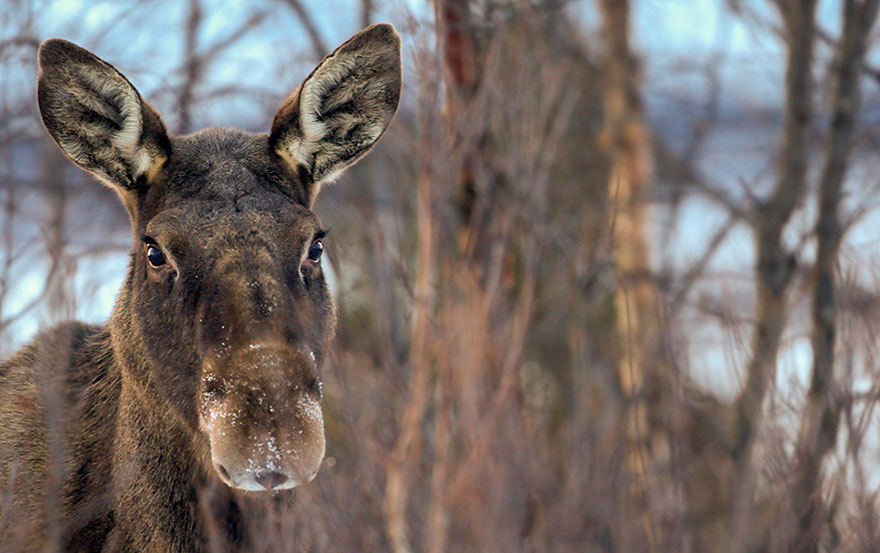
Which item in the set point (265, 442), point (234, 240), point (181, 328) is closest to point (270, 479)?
point (265, 442)

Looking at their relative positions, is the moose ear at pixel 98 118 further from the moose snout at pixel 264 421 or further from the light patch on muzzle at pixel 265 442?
the light patch on muzzle at pixel 265 442

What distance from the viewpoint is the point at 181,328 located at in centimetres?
360

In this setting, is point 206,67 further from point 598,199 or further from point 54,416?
point 598,199

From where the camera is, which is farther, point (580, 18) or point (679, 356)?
point (580, 18)

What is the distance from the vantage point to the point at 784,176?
7.91 m

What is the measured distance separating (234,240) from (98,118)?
2.77ft

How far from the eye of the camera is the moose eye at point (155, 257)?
12.1 ft

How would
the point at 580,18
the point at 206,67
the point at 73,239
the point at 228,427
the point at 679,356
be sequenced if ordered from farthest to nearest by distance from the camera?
1. the point at 580,18
2. the point at 206,67
3. the point at 73,239
4. the point at 679,356
5. the point at 228,427

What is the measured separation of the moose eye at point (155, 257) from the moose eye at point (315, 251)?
0.51 m

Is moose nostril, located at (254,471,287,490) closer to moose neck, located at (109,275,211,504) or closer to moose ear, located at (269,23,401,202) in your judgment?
moose neck, located at (109,275,211,504)

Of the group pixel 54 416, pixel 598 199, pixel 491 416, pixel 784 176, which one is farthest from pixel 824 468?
pixel 598 199

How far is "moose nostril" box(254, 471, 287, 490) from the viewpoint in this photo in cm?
304

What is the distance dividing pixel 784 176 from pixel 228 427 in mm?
5899

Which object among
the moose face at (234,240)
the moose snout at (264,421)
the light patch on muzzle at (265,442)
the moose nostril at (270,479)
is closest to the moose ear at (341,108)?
the moose face at (234,240)
